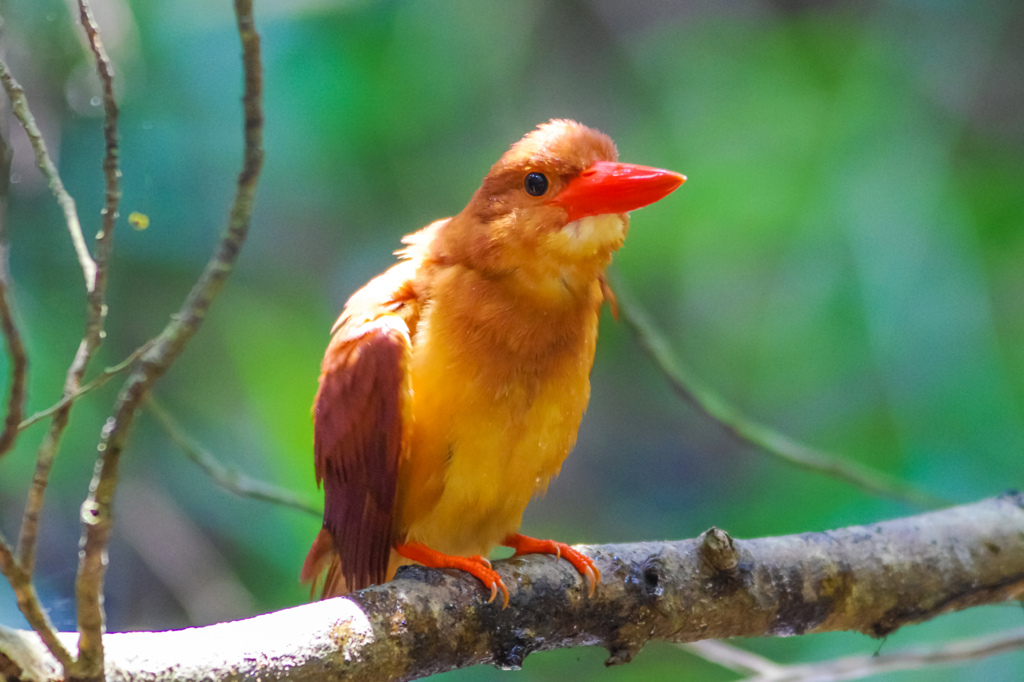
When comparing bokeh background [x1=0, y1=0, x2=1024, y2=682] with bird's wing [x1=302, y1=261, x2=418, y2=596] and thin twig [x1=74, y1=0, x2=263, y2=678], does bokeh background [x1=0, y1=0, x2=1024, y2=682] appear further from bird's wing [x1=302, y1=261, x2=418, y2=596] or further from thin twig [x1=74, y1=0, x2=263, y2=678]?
thin twig [x1=74, y1=0, x2=263, y2=678]

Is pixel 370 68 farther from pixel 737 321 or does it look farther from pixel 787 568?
pixel 787 568

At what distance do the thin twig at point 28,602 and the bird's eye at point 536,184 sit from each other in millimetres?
931

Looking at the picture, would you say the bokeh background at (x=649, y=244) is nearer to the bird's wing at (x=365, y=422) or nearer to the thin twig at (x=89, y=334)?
the bird's wing at (x=365, y=422)

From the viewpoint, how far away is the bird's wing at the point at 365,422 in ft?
4.64

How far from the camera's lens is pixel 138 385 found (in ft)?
2.56

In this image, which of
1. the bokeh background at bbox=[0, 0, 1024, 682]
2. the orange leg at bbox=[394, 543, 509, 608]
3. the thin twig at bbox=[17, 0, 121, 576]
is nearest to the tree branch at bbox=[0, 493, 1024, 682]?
the orange leg at bbox=[394, 543, 509, 608]

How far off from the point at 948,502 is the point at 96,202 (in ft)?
7.70

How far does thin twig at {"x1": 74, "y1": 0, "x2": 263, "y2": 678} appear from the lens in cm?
77

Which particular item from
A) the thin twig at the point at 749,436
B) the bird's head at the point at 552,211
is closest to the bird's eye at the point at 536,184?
the bird's head at the point at 552,211

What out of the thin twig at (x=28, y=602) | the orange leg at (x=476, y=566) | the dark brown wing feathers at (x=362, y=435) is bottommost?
the thin twig at (x=28, y=602)

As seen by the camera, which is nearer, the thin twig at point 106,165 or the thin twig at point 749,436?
the thin twig at point 106,165

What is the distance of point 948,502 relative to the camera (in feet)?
8.27

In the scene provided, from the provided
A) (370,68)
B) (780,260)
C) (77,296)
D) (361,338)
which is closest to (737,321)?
(780,260)

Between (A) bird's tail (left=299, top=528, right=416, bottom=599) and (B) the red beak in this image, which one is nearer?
(B) the red beak
